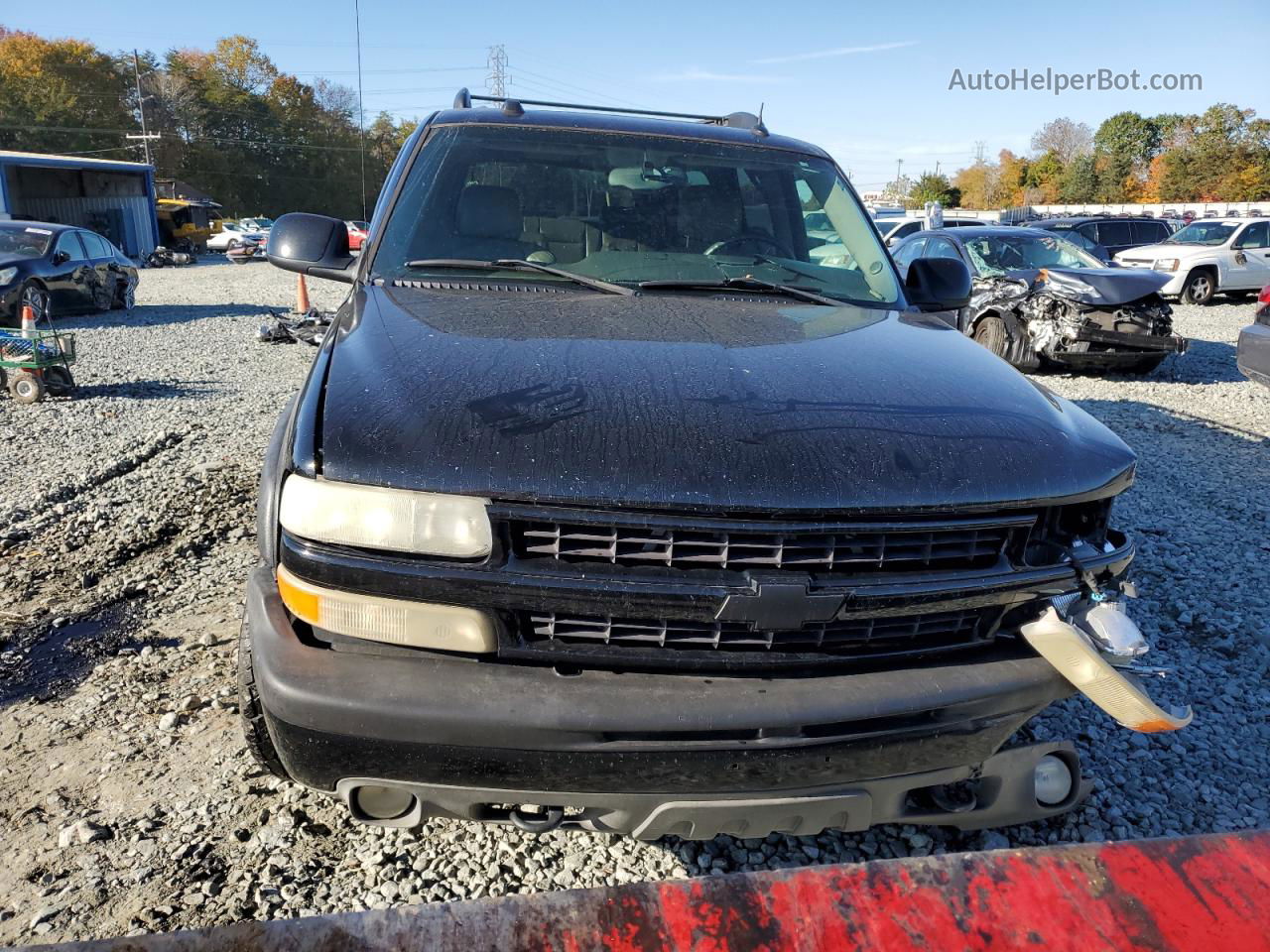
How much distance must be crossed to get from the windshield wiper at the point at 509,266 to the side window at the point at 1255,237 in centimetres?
1921

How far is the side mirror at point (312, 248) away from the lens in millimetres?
3342

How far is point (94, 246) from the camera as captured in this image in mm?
14680

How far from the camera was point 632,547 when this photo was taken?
1.82 m

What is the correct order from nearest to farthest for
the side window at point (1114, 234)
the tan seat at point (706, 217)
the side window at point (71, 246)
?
the tan seat at point (706, 217), the side window at point (71, 246), the side window at point (1114, 234)

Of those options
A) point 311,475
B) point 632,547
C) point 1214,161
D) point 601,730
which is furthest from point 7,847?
point 1214,161

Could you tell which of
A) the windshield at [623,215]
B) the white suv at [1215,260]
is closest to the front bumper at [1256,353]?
the windshield at [623,215]

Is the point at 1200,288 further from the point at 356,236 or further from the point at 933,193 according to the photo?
the point at 933,193

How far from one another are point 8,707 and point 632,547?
8.17 ft

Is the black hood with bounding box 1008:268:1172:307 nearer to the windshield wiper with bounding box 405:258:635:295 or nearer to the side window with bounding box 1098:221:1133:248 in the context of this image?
the windshield wiper with bounding box 405:258:635:295

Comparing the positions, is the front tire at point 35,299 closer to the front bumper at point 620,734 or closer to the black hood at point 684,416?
the black hood at point 684,416

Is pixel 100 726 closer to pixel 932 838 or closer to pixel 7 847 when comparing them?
pixel 7 847

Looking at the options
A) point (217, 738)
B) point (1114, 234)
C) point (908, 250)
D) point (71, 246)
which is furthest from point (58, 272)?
point (1114, 234)

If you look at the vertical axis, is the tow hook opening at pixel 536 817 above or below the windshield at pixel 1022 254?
below

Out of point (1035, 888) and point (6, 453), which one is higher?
point (1035, 888)
